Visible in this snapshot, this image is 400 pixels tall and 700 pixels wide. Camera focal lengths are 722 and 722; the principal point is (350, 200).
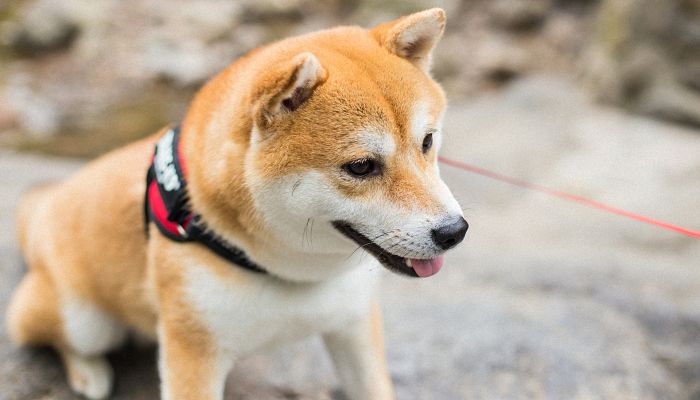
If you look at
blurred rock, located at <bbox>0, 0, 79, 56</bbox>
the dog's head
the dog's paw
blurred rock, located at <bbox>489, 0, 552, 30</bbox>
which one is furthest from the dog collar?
blurred rock, located at <bbox>0, 0, 79, 56</bbox>

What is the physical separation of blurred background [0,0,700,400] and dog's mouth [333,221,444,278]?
1.71 ft

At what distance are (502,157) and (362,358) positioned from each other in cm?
437

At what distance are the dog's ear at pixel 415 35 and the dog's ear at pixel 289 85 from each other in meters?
0.39

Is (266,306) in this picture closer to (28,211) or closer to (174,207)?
(174,207)

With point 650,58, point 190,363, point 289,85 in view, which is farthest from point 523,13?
point 190,363

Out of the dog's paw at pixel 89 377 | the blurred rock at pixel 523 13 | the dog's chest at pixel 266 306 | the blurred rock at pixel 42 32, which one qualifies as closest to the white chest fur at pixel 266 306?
the dog's chest at pixel 266 306

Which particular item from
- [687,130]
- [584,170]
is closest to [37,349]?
[584,170]

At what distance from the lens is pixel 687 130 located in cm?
653

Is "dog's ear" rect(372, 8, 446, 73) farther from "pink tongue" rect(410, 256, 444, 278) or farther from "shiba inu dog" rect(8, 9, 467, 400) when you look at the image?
"pink tongue" rect(410, 256, 444, 278)

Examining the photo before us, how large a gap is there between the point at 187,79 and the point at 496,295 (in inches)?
232

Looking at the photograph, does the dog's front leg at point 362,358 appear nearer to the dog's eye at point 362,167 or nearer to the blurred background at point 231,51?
the dog's eye at point 362,167

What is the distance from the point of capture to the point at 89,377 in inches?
124

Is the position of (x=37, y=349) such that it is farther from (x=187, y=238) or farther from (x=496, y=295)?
(x=496, y=295)

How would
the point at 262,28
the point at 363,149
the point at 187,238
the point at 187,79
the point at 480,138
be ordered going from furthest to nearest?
the point at 262,28
the point at 187,79
the point at 480,138
the point at 187,238
the point at 363,149
